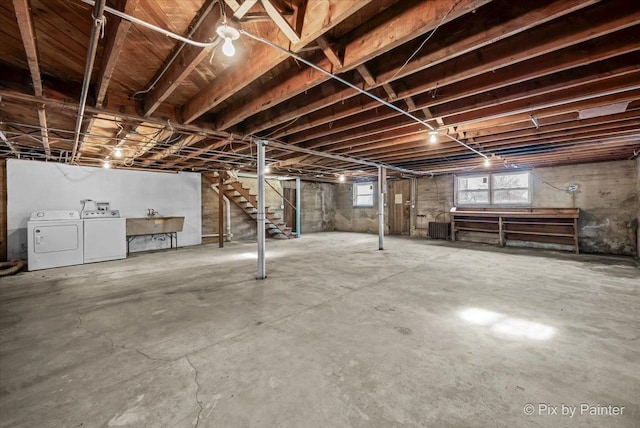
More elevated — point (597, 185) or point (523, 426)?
point (597, 185)

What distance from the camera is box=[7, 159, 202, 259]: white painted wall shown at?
542 cm

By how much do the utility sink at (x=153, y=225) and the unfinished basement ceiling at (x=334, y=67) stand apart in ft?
8.11

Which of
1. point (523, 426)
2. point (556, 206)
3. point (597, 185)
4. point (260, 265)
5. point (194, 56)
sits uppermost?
point (194, 56)

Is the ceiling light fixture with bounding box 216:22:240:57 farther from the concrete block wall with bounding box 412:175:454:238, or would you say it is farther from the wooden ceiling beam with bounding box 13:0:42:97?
the concrete block wall with bounding box 412:175:454:238

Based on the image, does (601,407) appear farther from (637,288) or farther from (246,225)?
(246,225)

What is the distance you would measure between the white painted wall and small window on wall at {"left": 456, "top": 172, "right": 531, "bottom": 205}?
842 cm

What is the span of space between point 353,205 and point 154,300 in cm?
927

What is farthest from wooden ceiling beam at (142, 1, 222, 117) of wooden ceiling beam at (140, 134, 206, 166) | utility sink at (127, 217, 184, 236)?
utility sink at (127, 217, 184, 236)

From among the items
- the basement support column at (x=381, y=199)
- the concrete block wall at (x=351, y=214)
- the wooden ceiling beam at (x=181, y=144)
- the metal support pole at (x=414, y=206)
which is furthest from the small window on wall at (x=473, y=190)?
the wooden ceiling beam at (x=181, y=144)

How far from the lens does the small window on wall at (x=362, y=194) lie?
1126cm

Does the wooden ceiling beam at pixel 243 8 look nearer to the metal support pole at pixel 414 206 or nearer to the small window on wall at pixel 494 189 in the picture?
the small window on wall at pixel 494 189

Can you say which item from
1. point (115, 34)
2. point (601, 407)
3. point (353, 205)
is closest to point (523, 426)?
point (601, 407)

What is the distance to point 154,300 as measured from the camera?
323cm

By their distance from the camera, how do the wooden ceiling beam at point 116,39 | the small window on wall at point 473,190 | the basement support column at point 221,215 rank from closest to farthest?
the wooden ceiling beam at point 116,39 < the basement support column at point 221,215 < the small window on wall at point 473,190
